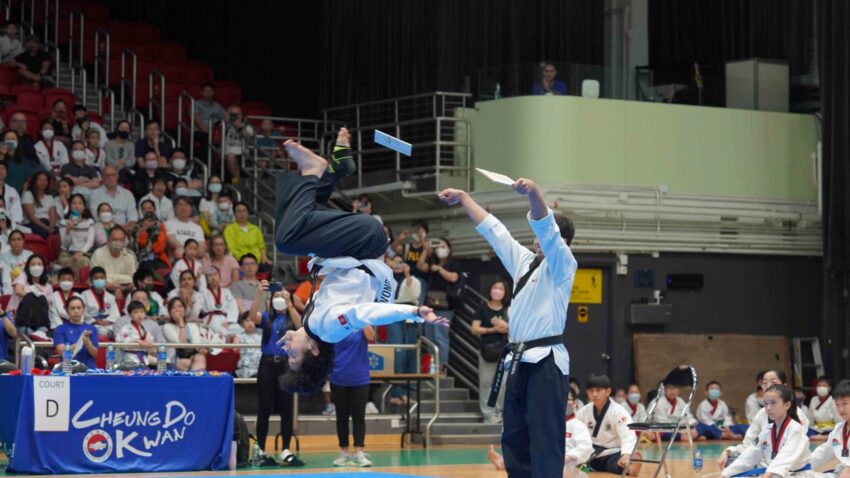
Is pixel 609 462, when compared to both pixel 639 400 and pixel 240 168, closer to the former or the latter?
pixel 639 400

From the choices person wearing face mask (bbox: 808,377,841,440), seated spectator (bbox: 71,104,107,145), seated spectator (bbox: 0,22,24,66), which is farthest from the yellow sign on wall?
seated spectator (bbox: 0,22,24,66)

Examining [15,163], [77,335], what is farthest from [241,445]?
[15,163]

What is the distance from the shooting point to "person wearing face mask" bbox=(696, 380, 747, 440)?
18031 mm

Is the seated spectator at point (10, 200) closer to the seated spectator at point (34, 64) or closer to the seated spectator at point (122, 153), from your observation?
the seated spectator at point (122, 153)

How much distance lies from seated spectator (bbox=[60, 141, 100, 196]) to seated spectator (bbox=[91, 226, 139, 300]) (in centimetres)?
119

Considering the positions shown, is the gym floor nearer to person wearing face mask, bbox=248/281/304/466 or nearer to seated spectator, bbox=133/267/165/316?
person wearing face mask, bbox=248/281/304/466

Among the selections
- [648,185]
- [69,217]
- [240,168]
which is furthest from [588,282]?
[69,217]

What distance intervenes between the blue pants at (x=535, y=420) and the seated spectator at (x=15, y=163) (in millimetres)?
10155

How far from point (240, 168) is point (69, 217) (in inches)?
160

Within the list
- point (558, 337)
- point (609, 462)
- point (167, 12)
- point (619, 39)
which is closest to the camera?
point (558, 337)

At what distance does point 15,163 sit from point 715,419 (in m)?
9.81

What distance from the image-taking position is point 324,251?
313 inches

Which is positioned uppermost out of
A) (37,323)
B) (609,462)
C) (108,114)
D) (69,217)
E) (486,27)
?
(486,27)

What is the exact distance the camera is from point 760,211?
65.0 ft
